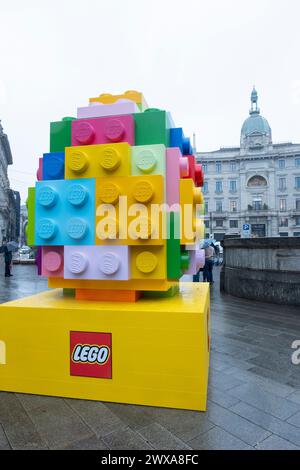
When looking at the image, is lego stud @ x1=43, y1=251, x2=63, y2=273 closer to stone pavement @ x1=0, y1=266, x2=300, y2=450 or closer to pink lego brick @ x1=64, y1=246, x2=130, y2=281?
pink lego brick @ x1=64, y1=246, x2=130, y2=281

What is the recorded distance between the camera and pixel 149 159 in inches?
127

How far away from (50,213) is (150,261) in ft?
4.01

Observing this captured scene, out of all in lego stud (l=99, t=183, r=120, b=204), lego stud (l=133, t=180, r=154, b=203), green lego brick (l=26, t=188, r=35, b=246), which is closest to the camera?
lego stud (l=133, t=180, r=154, b=203)

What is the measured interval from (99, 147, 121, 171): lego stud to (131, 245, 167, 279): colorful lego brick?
89 cm

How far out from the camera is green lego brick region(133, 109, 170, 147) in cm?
341

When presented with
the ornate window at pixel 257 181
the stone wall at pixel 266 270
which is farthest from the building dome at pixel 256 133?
the stone wall at pixel 266 270

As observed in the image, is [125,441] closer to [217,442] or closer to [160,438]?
[160,438]

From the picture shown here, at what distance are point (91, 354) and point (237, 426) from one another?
1.50 metres

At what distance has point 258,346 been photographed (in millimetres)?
4949

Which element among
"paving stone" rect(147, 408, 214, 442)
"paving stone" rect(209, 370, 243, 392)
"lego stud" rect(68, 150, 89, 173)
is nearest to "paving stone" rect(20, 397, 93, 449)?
"paving stone" rect(147, 408, 214, 442)

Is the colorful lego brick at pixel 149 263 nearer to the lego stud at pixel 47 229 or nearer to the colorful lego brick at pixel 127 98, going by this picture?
the lego stud at pixel 47 229

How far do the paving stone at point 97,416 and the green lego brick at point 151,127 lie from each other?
9.07 ft
